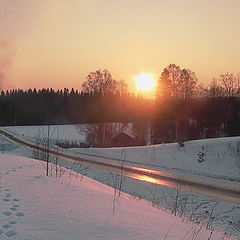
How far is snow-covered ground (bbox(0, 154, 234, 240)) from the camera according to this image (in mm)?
4602

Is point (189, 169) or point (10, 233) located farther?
point (189, 169)

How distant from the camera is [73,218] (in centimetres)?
527

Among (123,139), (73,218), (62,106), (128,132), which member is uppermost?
(62,106)

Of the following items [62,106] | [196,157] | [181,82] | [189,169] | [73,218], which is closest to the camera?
[73,218]

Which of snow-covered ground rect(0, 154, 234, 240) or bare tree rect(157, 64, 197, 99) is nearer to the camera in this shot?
snow-covered ground rect(0, 154, 234, 240)

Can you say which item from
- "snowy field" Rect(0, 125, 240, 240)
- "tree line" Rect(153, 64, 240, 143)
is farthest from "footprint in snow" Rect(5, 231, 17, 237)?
"tree line" Rect(153, 64, 240, 143)

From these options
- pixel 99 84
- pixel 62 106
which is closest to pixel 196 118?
pixel 99 84

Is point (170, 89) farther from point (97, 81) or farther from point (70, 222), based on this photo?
point (70, 222)

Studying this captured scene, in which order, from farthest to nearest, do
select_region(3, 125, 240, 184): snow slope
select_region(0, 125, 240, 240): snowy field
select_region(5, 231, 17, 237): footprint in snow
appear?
select_region(3, 125, 240, 184): snow slope
select_region(0, 125, 240, 240): snowy field
select_region(5, 231, 17, 237): footprint in snow

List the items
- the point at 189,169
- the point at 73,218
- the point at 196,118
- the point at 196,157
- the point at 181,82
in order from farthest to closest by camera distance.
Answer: the point at 181,82 → the point at 196,118 → the point at 196,157 → the point at 189,169 → the point at 73,218

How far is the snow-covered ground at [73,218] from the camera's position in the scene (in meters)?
4.60

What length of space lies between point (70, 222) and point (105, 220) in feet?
1.81

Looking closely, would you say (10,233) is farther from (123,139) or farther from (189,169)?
(123,139)

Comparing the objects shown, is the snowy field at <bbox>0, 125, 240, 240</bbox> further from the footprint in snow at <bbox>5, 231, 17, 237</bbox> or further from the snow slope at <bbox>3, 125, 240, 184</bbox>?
the footprint in snow at <bbox>5, 231, 17, 237</bbox>
